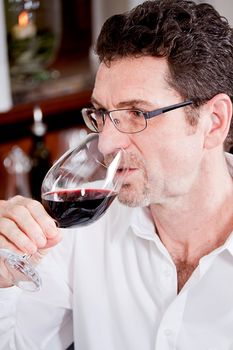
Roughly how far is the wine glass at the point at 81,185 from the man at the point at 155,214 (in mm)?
25

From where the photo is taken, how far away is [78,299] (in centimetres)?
160

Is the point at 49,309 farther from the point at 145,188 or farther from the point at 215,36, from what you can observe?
→ the point at 215,36

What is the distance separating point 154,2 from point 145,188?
402mm

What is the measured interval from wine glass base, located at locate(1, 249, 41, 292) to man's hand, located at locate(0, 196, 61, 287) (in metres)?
0.03

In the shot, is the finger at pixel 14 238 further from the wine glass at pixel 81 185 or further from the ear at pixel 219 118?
the ear at pixel 219 118

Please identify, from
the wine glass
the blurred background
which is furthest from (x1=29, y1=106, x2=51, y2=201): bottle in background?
the wine glass

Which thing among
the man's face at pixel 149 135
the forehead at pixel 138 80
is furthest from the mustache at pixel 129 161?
the forehead at pixel 138 80

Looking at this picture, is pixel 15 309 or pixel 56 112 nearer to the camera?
pixel 15 309

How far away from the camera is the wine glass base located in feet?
4.04

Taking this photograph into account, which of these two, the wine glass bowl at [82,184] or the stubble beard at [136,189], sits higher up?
the wine glass bowl at [82,184]

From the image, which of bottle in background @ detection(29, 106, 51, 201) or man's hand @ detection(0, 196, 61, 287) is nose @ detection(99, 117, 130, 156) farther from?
bottle in background @ detection(29, 106, 51, 201)

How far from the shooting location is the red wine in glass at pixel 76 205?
131 cm

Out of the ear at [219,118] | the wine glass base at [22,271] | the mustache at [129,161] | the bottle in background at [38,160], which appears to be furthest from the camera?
the bottle in background at [38,160]

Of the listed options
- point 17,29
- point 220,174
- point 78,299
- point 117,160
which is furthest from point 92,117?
point 17,29
